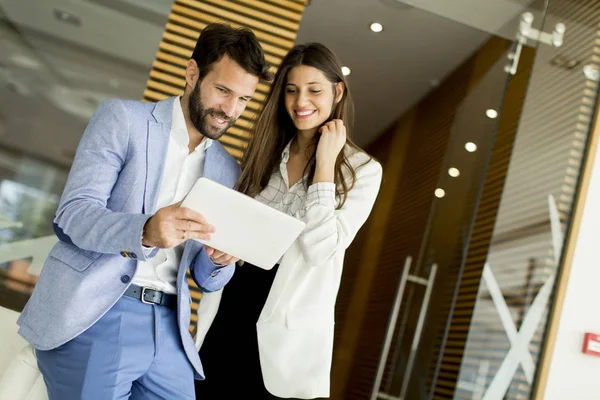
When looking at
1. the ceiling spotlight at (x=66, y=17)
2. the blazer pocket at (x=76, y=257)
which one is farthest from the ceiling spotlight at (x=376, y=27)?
the blazer pocket at (x=76, y=257)

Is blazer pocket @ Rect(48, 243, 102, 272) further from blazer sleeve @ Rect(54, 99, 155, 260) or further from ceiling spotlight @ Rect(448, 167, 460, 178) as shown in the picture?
ceiling spotlight @ Rect(448, 167, 460, 178)

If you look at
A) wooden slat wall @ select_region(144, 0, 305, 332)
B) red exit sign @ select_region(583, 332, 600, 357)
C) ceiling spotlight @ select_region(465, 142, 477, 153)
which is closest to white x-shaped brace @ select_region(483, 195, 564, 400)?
red exit sign @ select_region(583, 332, 600, 357)

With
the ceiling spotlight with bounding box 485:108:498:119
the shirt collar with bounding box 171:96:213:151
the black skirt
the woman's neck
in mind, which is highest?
the ceiling spotlight with bounding box 485:108:498:119

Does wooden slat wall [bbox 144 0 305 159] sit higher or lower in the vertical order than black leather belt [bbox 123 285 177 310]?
Answer: higher

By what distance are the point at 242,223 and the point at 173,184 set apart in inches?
16.4

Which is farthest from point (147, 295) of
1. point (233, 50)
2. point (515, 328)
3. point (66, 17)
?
point (515, 328)

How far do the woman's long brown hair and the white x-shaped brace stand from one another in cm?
229

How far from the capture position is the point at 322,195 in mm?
2373

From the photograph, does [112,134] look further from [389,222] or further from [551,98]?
[389,222]

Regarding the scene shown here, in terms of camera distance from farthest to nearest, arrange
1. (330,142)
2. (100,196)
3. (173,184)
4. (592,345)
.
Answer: (592,345)
(330,142)
(173,184)
(100,196)

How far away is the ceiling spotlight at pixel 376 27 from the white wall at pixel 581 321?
5.76 feet

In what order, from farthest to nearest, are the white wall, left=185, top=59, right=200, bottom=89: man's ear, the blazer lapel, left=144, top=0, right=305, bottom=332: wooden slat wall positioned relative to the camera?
the white wall < left=144, top=0, right=305, bottom=332: wooden slat wall < left=185, top=59, right=200, bottom=89: man's ear < the blazer lapel

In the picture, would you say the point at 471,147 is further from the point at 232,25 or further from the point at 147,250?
the point at 147,250

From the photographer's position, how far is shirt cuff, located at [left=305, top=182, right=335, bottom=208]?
2.37 m
